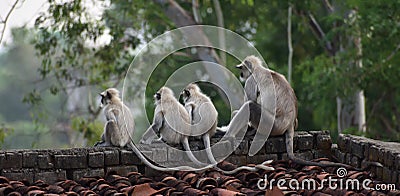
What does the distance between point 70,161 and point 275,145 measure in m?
1.69

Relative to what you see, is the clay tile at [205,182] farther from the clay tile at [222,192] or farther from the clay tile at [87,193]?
the clay tile at [87,193]

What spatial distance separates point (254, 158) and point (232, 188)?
121 centimetres

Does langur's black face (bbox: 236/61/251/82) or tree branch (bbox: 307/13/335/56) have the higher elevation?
tree branch (bbox: 307/13/335/56)

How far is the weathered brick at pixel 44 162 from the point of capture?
5754 mm

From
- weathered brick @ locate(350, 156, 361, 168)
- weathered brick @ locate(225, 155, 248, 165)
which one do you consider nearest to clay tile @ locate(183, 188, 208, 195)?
weathered brick @ locate(225, 155, 248, 165)

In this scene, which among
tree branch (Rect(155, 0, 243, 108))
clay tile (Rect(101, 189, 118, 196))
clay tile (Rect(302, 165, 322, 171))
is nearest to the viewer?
clay tile (Rect(101, 189, 118, 196))

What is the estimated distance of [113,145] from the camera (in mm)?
6316

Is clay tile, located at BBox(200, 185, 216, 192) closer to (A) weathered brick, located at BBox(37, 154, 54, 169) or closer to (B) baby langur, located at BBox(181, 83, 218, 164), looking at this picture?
(B) baby langur, located at BBox(181, 83, 218, 164)

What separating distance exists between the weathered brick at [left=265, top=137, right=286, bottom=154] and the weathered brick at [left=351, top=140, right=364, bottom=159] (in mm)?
608

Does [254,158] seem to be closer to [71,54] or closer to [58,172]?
[58,172]

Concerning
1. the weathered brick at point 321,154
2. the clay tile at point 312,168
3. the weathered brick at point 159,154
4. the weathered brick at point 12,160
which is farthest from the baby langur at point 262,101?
the weathered brick at point 12,160

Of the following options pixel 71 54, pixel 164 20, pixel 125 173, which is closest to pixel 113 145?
pixel 125 173

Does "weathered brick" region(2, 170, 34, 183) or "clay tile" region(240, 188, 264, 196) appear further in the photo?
"weathered brick" region(2, 170, 34, 183)

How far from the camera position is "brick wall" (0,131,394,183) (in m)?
5.69
